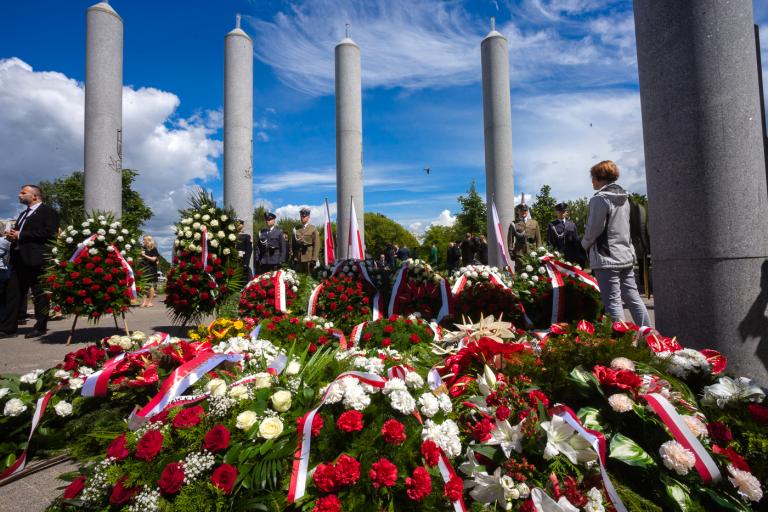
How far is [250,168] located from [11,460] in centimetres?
981

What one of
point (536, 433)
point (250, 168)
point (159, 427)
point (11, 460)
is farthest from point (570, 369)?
point (250, 168)

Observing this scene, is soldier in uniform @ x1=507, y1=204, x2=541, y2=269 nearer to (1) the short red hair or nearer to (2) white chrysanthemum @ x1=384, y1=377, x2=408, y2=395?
(1) the short red hair

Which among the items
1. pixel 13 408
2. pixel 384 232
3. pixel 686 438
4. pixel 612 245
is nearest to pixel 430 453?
pixel 686 438

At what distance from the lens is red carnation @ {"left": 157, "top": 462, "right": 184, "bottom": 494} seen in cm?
148

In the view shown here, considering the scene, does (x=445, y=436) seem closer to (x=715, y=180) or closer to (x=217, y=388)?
(x=217, y=388)

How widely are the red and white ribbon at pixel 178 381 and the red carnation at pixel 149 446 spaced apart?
368 mm

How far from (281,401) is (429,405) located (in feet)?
1.92

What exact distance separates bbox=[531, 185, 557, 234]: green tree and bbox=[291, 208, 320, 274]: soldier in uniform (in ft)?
69.9

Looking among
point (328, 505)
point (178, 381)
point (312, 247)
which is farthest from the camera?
point (312, 247)

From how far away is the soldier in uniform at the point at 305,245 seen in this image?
10.2 m

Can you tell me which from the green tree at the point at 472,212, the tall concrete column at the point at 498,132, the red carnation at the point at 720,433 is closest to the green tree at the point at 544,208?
the green tree at the point at 472,212

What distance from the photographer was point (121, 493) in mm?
1524

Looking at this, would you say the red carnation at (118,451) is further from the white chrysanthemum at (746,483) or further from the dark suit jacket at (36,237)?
the dark suit jacket at (36,237)

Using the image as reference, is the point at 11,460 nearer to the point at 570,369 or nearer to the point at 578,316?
the point at 570,369
